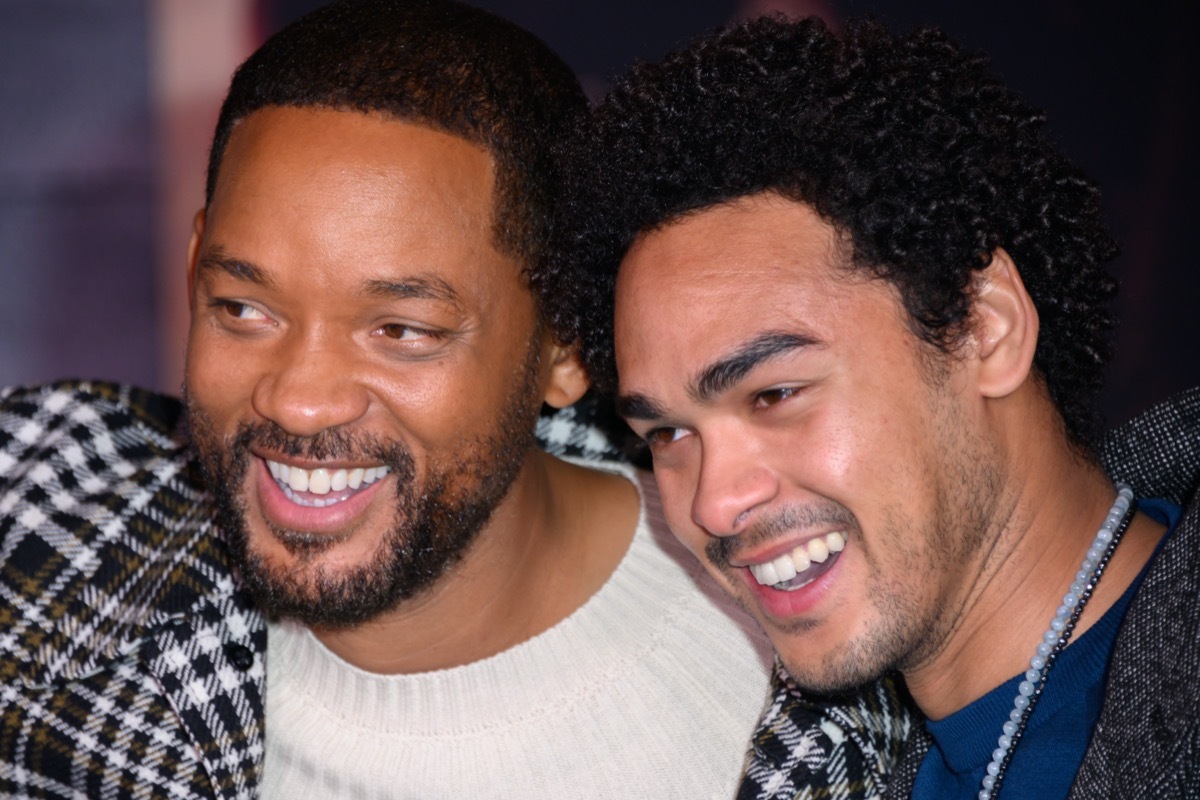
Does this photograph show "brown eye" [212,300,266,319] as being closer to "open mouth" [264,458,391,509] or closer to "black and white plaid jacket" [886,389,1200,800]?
"open mouth" [264,458,391,509]

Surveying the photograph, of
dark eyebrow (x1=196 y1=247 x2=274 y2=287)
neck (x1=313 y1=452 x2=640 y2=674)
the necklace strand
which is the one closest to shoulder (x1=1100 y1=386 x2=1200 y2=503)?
the necklace strand

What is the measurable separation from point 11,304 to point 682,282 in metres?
3.14

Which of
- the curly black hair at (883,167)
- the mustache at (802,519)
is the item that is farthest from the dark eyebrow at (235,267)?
the mustache at (802,519)

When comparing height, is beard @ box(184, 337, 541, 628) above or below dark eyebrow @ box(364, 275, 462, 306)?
below

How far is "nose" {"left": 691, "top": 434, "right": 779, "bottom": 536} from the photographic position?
182 centimetres

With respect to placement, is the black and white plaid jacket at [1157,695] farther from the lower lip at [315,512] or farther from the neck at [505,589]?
the lower lip at [315,512]

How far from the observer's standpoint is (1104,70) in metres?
4.32

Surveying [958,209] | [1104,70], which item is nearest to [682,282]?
[958,209]

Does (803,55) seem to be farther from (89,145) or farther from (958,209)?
(89,145)

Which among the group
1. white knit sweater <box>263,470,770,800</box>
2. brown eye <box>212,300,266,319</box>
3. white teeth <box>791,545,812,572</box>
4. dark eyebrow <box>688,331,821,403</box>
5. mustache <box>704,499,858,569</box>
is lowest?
white knit sweater <box>263,470,770,800</box>

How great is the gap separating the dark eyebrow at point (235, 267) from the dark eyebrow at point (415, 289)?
0.52 feet

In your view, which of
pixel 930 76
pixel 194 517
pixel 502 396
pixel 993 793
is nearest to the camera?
pixel 993 793

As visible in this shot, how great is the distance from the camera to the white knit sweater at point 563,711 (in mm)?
2264

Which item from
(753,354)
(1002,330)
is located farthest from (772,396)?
(1002,330)
